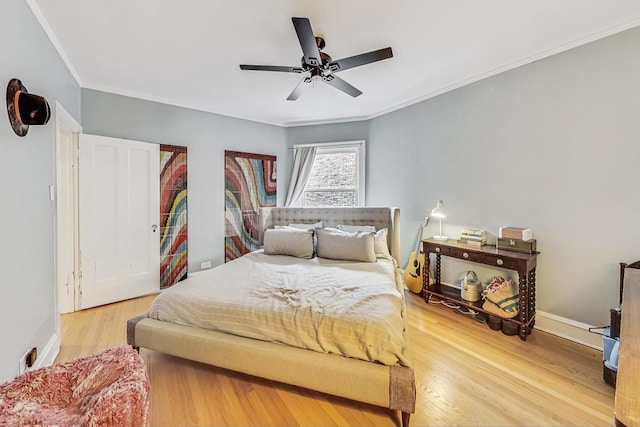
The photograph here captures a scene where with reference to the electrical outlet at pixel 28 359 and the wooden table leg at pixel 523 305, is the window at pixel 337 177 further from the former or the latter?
the electrical outlet at pixel 28 359

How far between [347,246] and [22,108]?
2813mm

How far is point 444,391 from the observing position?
1.84 m

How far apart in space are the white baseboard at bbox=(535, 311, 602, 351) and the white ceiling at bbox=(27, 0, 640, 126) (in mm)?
2458

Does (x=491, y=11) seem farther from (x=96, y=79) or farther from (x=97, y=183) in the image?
(x=97, y=183)

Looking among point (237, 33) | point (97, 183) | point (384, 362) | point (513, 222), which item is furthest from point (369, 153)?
point (97, 183)

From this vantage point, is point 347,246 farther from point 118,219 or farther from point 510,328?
point 118,219

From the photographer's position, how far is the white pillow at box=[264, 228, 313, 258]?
3354 mm

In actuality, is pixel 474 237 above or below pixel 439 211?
below

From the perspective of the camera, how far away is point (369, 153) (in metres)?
4.43

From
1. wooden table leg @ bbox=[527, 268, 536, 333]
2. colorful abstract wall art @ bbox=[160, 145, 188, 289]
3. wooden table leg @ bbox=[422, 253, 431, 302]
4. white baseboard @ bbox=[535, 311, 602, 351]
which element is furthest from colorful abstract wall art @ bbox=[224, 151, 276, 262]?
white baseboard @ bbox=[535, 311, 602, 351]

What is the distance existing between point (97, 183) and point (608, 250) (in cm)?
515

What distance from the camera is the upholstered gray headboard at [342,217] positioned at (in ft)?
12.3

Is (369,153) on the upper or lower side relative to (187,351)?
upper

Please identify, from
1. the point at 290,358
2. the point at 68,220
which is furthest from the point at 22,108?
the point at 290,358
